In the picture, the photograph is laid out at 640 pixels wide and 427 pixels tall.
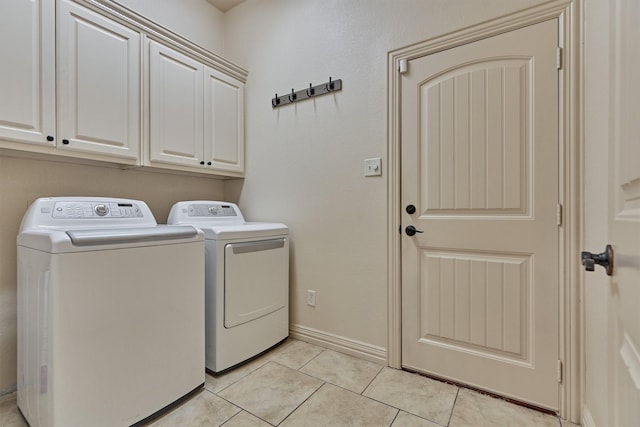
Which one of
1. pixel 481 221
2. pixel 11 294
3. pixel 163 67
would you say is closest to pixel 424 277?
pixel 481 221

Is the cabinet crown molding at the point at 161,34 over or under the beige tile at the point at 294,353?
over

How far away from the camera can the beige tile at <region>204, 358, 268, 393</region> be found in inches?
67.3

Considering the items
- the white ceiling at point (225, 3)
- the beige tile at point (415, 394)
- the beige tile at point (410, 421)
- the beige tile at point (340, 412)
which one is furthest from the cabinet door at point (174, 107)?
the beige tile at point (410, 421)

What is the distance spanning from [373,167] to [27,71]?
1898 millimetres

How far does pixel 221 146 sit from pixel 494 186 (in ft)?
6.49

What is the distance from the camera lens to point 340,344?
6.95ft

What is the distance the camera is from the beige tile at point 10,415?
1.39m

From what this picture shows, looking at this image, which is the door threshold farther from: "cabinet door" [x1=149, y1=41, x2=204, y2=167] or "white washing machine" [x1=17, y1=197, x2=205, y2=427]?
"cabinet door" [x1=149, y1=41, x2=204, y2=167]

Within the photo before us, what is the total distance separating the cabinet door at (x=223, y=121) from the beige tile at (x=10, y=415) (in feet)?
5.72

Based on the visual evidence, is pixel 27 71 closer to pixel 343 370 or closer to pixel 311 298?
pixel 311 298

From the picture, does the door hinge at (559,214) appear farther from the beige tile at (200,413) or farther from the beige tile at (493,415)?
the beige tile at (200,413)
